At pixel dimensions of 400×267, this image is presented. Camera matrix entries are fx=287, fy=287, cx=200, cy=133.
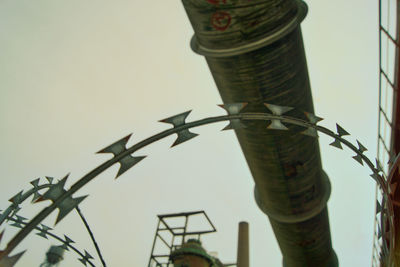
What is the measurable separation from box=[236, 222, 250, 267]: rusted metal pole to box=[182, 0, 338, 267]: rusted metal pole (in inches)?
224

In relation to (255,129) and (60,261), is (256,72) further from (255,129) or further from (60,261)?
(60,261)

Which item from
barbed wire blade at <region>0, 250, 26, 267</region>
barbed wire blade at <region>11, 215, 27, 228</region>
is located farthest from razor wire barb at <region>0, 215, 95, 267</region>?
barbed wire blade at <region>0, 250, 26, 267</region>

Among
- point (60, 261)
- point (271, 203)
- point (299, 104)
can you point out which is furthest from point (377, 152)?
point (60, 261)

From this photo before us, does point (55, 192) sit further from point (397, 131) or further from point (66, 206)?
point (397, 131)

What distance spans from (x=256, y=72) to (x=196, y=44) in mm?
732

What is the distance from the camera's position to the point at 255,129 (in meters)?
3.42

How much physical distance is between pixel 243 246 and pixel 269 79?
8359mm

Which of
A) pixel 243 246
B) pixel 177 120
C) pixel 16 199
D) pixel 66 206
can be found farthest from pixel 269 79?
pixel 243 246

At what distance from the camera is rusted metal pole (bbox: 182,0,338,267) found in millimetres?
2578

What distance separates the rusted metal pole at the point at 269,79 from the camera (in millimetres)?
2578

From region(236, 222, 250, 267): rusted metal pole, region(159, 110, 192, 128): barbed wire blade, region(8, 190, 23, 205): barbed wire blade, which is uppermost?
region(236, 222, 250, 267): rusted metal pole

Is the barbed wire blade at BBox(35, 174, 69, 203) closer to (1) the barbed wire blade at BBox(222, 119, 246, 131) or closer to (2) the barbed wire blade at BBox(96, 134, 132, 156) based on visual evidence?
(2) the barbed wire blade at BBox(96, 134, 132, 156)

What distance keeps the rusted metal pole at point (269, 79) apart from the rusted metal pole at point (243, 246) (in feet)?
18.7

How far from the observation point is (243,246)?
9922 millimetres
